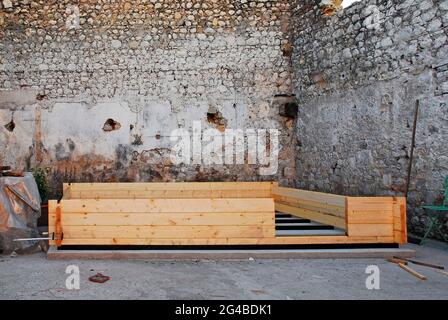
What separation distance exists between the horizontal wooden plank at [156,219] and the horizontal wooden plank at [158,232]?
41 millimetres

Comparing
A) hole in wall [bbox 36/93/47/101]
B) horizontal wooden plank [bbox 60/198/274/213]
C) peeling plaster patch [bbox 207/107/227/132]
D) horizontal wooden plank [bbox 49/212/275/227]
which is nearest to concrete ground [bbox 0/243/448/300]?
horizontal wooden plank [bbox 49/212/275/227]

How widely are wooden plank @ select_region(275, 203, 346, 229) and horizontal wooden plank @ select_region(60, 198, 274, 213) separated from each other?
3.25 feet

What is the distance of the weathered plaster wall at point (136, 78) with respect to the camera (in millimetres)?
8141

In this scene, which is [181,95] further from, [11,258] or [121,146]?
[11,258]

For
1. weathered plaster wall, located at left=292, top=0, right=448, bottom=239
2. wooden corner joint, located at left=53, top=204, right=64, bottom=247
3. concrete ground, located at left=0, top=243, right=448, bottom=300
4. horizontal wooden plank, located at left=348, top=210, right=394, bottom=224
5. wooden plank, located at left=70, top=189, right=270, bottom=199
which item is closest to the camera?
concrete ground, located at left=0, top=243, right=448, bottom=300

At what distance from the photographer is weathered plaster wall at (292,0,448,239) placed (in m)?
4.98

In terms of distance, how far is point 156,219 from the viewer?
424cm

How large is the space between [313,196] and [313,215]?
0.25m

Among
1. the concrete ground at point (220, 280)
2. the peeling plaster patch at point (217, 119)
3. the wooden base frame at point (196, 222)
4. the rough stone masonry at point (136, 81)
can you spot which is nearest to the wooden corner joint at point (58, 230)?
the wooden base frame at point (196, 222)

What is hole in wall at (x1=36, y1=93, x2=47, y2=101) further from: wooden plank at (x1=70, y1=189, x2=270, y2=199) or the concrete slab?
the concrete slab

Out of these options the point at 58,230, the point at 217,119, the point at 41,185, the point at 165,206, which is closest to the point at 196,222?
the point at 165,206

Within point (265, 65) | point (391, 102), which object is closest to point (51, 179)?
point (265, 65)

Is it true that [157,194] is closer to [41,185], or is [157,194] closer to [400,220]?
[41,185]

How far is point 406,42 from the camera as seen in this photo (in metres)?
5.35
